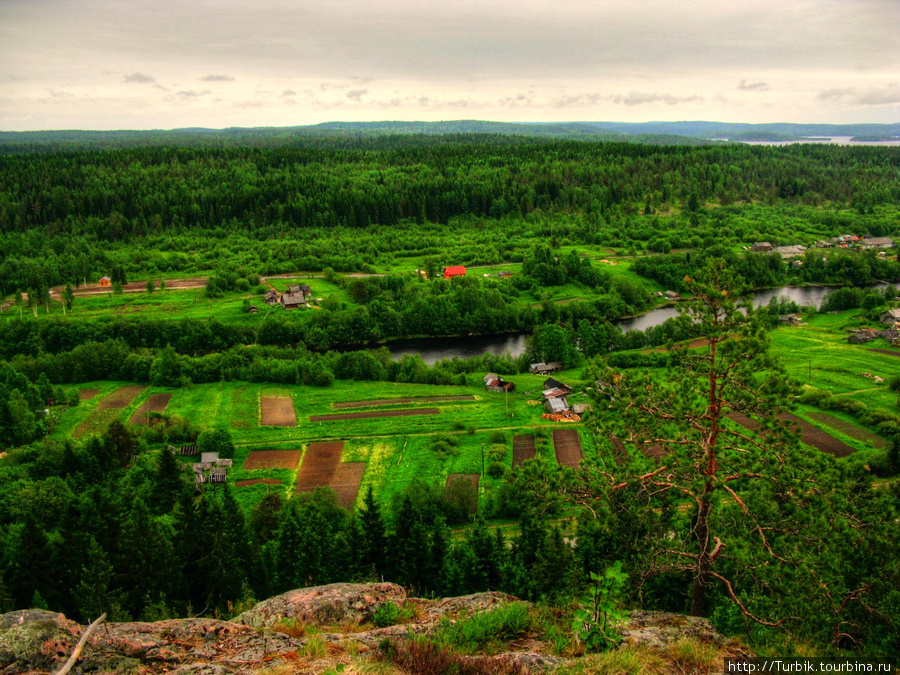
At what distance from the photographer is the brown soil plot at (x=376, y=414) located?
1687 inches

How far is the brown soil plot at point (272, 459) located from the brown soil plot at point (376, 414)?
5098 mm

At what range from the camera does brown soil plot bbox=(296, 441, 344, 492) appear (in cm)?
3384

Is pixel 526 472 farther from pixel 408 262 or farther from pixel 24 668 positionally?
pixel 408 262

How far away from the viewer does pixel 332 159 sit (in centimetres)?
15125

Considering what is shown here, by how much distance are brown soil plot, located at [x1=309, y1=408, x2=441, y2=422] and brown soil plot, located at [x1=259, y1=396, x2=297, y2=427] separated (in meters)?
1.65

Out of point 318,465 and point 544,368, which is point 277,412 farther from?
point 544,368

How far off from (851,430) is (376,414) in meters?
31.8

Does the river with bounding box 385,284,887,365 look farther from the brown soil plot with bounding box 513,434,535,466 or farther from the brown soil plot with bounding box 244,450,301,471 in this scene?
the brown soil plot with bounding box 244,450,301,471

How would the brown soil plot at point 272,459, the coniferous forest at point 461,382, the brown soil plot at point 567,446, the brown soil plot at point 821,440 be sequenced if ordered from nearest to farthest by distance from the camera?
the coniferous forest at point 461,382 < the brown soil plot at point 567,446 < the brown soil plot at point 821,440 < the brown soil plot at point 272,459

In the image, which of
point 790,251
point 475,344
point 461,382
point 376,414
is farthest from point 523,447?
point 790,251

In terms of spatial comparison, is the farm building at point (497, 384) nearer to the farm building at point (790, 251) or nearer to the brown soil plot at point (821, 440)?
the brown soil plot at point (821, 440)

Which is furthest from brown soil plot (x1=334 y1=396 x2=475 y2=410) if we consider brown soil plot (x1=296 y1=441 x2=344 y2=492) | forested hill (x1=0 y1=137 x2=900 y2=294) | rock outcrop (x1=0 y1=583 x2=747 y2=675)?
forested hill (x1=0 y1=137 x2=900 y2=294)

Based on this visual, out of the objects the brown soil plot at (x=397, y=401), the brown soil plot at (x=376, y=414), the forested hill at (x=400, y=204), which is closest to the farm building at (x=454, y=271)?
the forested hill at (x=400, y=204)

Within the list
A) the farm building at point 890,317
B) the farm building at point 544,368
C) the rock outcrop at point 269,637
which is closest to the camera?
the rock outcrop at point 269,637
